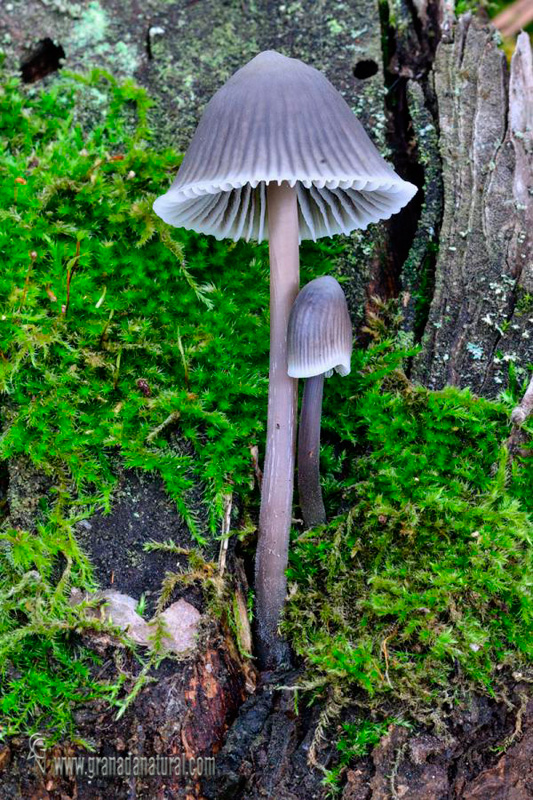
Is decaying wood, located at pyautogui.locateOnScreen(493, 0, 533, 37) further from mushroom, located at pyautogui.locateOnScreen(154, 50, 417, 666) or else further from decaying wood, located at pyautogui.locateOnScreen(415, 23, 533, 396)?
mushroom, located at pyautogui.locateOnScreen(154, 50, 417, 666)

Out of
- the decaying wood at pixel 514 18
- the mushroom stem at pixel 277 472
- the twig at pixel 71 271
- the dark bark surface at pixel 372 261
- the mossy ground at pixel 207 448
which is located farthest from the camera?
the decaying wood at pixel 514 18

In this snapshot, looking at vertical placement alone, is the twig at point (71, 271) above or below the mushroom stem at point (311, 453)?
above

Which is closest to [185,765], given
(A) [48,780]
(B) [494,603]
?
(A) [48,780]

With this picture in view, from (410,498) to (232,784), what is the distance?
3.09ft

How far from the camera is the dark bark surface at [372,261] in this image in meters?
1.84

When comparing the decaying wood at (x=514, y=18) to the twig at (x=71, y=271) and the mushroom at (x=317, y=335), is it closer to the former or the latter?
the mushroom at (x=317, y=335)

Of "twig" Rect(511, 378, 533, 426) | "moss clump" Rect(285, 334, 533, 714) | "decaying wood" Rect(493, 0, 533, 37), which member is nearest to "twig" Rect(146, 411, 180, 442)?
"moss clump" Rect(285, 334, 533, 714)

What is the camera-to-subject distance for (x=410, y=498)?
2131 mm

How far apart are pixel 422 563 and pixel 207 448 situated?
0.77 m

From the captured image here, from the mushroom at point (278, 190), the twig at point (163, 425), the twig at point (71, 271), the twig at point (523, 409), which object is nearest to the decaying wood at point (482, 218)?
the twig at point (523, 409)

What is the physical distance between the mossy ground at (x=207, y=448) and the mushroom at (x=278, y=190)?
4.8 inches

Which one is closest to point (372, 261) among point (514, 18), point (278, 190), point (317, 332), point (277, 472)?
point (278, 190)

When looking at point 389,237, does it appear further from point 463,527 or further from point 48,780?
point 48,780

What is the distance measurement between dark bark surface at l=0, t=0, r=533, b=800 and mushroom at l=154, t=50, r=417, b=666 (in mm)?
218
